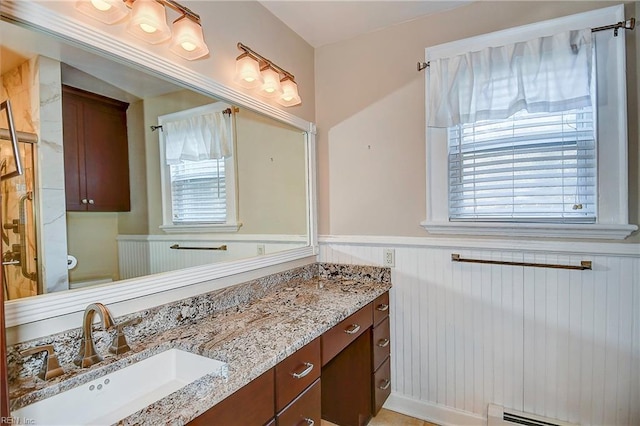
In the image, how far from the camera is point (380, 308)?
202cm

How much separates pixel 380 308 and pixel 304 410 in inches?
34.3

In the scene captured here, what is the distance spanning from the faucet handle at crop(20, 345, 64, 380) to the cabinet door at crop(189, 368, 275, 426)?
0.47 m

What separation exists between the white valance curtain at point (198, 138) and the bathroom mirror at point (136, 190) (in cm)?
7

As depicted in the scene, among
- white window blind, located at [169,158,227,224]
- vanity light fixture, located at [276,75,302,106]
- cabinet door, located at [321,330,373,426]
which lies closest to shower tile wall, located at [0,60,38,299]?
white window blind, located at [169,158,227,224]

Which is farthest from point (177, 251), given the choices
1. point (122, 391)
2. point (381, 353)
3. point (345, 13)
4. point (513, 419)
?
point (513, 419)

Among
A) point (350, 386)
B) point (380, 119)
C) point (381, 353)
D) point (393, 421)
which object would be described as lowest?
point (393, 421)

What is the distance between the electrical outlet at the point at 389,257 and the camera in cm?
215

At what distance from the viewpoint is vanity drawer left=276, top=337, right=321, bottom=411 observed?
116cm

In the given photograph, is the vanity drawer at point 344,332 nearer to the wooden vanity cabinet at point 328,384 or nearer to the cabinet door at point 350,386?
the wooden vanity cabinet at point 328,384

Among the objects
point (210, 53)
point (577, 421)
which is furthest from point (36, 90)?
point (577, 421)

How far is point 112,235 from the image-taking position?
51.7 inches

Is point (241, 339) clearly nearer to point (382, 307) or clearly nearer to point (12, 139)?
point (12, 139)

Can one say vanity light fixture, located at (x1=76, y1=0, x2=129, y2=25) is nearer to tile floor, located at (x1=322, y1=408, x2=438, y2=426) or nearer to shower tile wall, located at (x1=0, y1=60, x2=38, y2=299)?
shower tile wall, located at (x1=0, y1=60, x2=38, y2=299)

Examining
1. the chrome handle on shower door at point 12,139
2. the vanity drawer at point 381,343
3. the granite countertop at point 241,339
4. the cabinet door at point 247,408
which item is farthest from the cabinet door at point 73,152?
the vanity drawer at point 381,343
